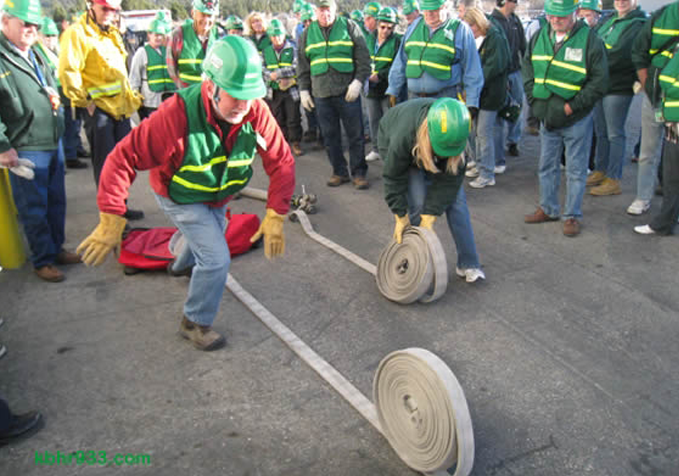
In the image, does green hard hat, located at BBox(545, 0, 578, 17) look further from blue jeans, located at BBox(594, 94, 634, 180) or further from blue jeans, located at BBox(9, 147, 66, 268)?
blue jeans, located at BBox(9, 147, 66, 268)

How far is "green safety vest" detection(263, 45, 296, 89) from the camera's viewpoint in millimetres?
8742

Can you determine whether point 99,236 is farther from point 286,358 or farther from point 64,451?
point 286,358

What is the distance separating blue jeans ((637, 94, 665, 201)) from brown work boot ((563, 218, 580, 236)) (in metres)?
0.93

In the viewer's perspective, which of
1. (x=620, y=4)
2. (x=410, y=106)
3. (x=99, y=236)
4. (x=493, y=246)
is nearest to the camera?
(x=99, y=236)

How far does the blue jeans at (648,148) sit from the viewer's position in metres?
5.57

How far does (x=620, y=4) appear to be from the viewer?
593cm

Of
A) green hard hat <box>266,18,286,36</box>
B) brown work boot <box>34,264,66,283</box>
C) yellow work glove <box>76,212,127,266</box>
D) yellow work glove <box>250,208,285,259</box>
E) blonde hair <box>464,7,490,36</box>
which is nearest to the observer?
yellow work glove <box>76,212,127,266</box>

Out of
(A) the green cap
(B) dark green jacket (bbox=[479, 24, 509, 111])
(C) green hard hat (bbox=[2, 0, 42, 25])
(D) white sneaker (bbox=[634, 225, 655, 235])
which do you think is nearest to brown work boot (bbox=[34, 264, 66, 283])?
(C) green hard hat (bbox=[2, 0, 42, 25])

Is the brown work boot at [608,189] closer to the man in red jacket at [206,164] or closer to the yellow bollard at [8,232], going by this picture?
the man in red jacket at [206,164]

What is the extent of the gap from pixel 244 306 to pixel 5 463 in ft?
6.19

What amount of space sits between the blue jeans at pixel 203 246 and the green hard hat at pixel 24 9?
77.6 inches

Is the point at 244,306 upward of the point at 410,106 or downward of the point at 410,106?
downward

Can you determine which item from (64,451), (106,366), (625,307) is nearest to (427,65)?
(625,307)

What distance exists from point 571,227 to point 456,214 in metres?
1.70
